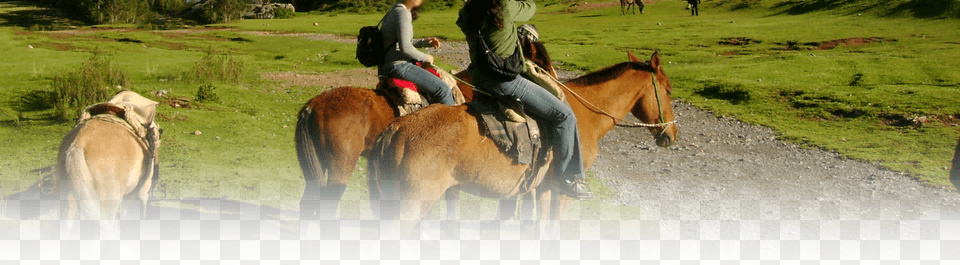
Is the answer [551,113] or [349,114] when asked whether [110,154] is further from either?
[551,113]

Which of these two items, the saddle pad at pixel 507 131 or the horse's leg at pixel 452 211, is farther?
the horse's leg at pixel 452 211

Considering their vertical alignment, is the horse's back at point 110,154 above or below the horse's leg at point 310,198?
above

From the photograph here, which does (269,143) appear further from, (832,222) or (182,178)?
(832,222)

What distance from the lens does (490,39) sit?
14.3 feet

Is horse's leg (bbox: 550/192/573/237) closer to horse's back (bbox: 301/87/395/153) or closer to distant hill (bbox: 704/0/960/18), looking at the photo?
horse's back (bbox: 301/87/395/153)

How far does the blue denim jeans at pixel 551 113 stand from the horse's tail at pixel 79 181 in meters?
2.68

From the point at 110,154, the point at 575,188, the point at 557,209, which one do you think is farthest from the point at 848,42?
the point at 110,154

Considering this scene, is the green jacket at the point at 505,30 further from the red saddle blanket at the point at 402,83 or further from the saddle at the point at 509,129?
the red saddle blanket at the point at 402,83

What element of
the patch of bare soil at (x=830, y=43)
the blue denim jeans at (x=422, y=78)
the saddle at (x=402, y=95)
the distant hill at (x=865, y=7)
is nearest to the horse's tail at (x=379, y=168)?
the saddle at (x=402, y=95)

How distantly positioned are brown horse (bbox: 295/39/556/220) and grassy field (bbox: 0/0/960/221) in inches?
31.9

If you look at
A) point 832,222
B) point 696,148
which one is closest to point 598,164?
point 696,148

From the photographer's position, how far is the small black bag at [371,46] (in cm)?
580

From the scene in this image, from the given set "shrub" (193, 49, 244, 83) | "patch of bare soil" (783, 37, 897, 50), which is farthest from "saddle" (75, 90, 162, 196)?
"patch of bare soil" (783, 37, 897, 50)

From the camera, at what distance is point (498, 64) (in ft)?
14.3
